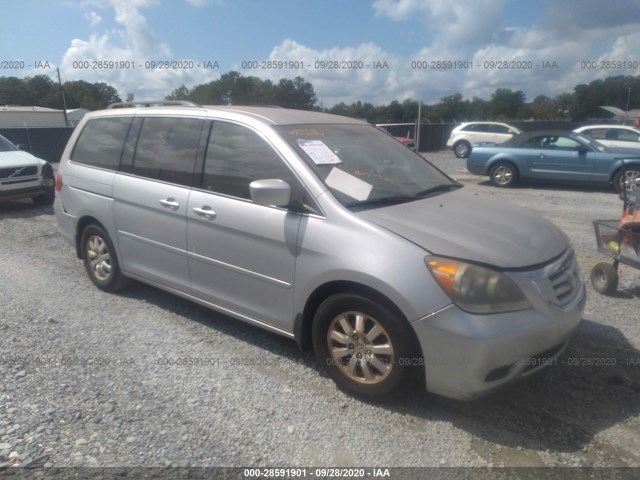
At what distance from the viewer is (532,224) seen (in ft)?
11.6

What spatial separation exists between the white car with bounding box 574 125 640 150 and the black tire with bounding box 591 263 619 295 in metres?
12.1

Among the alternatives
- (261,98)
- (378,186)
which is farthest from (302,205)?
(261,98)

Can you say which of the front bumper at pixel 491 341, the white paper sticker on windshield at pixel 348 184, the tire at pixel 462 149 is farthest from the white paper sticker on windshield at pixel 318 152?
the tire at pixel 462 149

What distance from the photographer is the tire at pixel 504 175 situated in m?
13.1

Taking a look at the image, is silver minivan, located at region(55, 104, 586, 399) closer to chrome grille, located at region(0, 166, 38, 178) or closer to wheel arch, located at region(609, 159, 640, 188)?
chrome grille, located at region(0, 166, 38, 178)

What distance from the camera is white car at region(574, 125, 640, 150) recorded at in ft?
50.5

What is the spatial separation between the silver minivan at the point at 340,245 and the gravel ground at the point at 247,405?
306 mm

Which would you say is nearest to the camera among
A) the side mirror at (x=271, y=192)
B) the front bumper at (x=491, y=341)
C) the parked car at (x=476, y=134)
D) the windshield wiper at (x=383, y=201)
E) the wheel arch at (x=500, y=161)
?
the front bumper at (x=491, y=341)

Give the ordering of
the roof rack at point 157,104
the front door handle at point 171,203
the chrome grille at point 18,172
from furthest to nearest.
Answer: the chrome grille at point 18,172 < the roof rack at point 157,104 < the front door handle at point 171,203

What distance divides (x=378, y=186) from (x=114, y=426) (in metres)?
2.29

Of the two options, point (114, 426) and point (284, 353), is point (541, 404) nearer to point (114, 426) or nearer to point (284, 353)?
point (284, 353)

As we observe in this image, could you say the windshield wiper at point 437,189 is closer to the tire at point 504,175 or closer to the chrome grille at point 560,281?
the chrome grille at point 560,281

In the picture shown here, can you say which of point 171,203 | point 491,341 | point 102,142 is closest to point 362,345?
point 491,341

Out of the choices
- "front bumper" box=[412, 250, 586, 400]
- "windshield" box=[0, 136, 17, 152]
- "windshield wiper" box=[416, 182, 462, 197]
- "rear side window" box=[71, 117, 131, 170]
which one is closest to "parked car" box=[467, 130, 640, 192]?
"windshield wiper" box=[416, 182, 462, 197]
